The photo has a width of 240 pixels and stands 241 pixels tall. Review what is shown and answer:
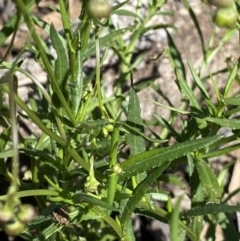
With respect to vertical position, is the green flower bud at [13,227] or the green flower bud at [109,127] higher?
the green flower bud at [109,127]

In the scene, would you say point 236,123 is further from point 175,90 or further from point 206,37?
point 206,37

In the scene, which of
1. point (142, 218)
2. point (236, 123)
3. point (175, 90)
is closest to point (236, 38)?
point (175, 90)

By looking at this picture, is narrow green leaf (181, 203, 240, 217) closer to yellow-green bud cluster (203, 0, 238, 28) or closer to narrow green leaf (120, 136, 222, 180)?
narrow green leaf (120, 136, 222, 180)

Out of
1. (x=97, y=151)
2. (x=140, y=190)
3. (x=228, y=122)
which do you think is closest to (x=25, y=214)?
(x=140, y=190)

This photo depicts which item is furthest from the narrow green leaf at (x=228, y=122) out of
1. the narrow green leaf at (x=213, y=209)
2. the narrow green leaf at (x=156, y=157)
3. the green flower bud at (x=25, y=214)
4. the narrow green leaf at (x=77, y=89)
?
the green flower bud at (x=25, y=214)

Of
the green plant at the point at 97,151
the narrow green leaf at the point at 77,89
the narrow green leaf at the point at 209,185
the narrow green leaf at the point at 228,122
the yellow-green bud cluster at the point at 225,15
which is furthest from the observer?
the narrow green leaf at the point at 209,185

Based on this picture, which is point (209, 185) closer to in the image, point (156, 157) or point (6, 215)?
point (156, 157)

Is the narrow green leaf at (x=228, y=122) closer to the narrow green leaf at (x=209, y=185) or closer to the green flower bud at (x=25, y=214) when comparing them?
the narrow green leaf at (x=209, y=185)

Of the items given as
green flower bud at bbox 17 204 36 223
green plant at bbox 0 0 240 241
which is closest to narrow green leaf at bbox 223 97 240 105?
green plant at bbox 0 0 240 241

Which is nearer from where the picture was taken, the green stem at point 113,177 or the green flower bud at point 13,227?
the green flower bud at point 13,227
